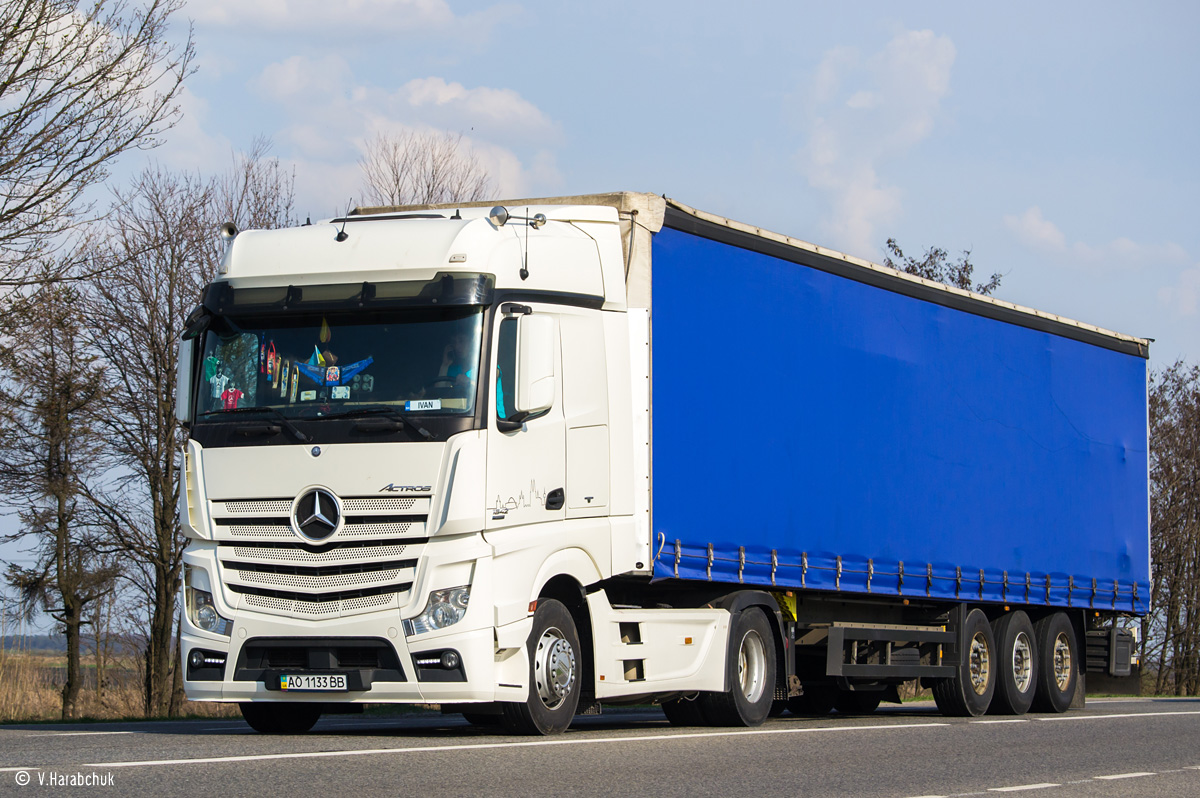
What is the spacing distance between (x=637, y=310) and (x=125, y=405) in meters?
17.7

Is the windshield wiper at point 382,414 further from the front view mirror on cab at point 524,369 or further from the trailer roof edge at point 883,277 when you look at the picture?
the trailer roof edge at point 883,277

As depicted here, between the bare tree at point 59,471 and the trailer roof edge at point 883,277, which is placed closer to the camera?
the trailer roof edge at point 883,277

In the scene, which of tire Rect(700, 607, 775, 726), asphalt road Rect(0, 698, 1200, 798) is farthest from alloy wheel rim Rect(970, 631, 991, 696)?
tire Rect(700, 607, 775, 726)

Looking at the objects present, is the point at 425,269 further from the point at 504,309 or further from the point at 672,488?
the point at 672,488

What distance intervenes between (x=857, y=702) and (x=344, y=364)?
31.7 feet

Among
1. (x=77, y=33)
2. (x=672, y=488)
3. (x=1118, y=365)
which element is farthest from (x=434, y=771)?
(x=1118, y=365)

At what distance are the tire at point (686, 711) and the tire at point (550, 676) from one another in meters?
2.14

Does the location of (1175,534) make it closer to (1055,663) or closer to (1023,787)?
(1055,663)

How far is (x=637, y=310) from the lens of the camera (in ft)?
39.1

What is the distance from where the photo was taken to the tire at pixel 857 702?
17.7 meters

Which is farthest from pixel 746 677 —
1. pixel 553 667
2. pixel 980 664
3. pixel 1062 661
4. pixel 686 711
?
pixel 1062 661

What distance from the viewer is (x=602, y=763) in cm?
886

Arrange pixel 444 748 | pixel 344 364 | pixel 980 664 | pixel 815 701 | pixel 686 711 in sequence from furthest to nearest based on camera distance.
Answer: pixel 815 701 → pixel 980 664 → pixel 686 711 → pixel 344 364 → pixel 444 748

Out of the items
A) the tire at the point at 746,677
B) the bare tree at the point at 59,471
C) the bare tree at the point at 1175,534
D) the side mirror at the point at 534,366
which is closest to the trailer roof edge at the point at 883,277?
the side mirror at the point at 534,366
